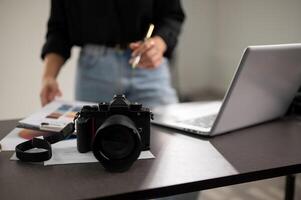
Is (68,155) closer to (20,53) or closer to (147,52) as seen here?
(147,52)

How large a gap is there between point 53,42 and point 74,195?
80 cm

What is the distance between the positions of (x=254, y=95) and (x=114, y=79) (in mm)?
489

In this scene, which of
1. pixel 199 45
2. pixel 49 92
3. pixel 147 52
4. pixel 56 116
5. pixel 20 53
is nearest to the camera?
pixel 56 116

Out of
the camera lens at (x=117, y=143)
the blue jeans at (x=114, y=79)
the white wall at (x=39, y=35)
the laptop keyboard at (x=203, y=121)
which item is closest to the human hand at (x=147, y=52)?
the blue jeans at (x=114, y=79)

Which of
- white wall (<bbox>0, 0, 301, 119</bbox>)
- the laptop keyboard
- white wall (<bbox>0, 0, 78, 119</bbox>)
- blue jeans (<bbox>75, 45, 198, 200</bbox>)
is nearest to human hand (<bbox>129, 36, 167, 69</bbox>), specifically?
blue jeans (<bbox>75, 45, 198, 200</bbox>)

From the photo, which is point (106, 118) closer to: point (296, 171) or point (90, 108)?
point (90, 108)

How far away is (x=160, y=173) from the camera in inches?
27.2

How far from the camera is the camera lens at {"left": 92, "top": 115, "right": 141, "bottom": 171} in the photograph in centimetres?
68

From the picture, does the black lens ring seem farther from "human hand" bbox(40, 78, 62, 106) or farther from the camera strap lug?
"human hand" bbox(40, 78, 62, 106)

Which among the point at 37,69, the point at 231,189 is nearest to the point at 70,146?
the point at 231,189

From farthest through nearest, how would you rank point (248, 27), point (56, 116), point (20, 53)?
point (248, 27) < point (20, 53) < point (56, 116)

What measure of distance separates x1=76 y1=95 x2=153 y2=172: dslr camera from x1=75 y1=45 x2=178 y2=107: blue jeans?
0.49 metres

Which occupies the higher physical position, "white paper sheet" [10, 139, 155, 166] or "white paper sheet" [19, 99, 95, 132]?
"white paper sheet" [19, 99, 95, 132]

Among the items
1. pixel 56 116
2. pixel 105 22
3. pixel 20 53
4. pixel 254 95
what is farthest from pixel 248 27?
pixel 56 116
